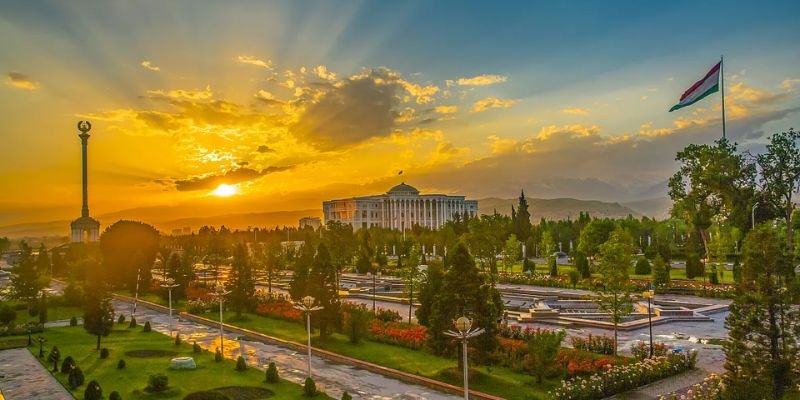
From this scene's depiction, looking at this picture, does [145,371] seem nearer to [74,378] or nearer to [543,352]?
[74,378]

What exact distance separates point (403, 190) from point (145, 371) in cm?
16425

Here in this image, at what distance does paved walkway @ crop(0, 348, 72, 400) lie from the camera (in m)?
22.5

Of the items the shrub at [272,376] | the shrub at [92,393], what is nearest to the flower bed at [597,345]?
the shrub at [272,376]

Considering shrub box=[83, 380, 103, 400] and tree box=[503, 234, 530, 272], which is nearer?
shrub box=[83, 380, 103, 400]

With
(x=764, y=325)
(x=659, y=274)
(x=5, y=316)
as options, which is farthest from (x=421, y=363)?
(x=5, y=316)

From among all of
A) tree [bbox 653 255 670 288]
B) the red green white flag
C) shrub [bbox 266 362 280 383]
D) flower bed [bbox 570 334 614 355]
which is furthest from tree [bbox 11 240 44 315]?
the red green white flag

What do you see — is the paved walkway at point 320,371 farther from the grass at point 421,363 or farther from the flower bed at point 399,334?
the flower bed at point 399,334

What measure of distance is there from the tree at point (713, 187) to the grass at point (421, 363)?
1618 inches

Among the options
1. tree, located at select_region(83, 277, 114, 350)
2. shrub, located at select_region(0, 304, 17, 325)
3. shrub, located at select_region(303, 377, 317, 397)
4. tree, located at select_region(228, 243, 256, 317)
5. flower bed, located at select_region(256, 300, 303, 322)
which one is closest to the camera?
shrub, located at select_region(303, 377, 317, 397)

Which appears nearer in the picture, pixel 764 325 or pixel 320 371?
pixel 764 325

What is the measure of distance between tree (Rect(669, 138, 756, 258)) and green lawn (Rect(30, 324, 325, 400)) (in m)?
48.6

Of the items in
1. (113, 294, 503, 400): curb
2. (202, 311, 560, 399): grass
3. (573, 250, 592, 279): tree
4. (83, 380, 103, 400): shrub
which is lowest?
(113, 294, 503, 400): curb

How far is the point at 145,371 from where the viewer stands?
2595 cm

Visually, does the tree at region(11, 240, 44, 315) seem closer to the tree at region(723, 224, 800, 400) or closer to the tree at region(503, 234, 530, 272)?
the tree at region(503, 234, 530, 272)
